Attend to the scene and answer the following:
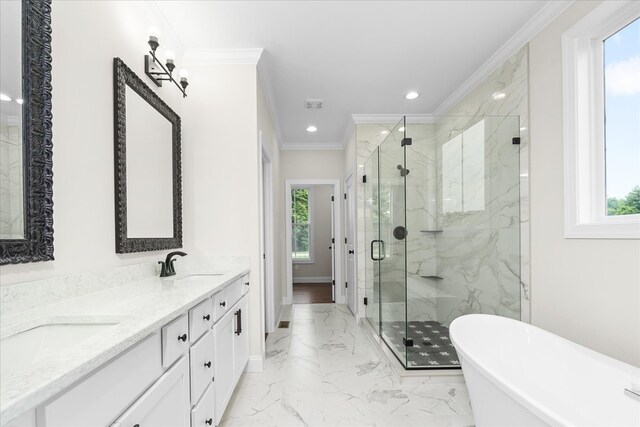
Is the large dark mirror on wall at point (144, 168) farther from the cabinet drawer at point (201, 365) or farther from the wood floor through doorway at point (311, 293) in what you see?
the wood floor through doorway at point (311, 293)

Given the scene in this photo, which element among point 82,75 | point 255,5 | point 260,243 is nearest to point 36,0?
point 82,75

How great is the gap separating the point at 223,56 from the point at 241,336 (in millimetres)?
2259

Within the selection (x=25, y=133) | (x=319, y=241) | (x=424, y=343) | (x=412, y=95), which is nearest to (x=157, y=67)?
(x=25, y=133)

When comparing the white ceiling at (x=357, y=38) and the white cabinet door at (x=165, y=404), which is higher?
the white ceiling at (x=357, y=38)

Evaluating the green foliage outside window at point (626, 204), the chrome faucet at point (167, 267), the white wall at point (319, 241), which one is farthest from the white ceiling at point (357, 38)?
the white wall at point (319, 241)

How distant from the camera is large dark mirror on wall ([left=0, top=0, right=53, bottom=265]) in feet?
3.50

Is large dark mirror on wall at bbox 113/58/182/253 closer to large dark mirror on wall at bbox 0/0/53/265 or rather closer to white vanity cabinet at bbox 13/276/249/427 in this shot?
large dark mirror on wall at bbox 0/0/53/265

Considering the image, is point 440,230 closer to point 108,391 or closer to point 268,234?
point 268,234

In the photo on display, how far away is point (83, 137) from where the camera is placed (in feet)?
4.80

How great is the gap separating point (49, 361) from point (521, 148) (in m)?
2.88

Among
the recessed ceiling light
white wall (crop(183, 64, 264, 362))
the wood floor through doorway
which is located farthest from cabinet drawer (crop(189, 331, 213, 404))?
the wood floor through doorway

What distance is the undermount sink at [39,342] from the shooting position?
94 centimetres

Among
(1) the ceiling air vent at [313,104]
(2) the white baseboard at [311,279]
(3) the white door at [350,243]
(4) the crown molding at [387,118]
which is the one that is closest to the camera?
(1) the ceiling air vent at [313,104]

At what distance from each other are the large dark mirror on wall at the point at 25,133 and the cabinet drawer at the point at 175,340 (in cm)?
55
